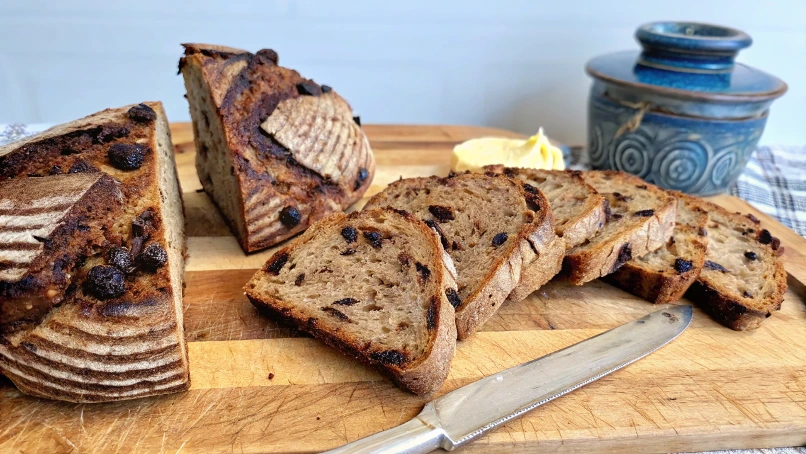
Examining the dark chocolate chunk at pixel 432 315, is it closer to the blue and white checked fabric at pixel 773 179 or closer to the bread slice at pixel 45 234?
the bread slice at pixel 45 234

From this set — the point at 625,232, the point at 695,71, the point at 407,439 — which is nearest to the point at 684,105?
the point at 695,71

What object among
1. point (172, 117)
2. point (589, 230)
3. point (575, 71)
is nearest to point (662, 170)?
point (589, 230)

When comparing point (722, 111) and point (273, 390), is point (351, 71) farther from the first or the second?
point (273, 390)

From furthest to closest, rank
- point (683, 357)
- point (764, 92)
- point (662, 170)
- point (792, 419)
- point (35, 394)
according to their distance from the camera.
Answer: point (662, 170) → point (764, 92) → point (683, 357) → point (792, 419) → point (35, 394)

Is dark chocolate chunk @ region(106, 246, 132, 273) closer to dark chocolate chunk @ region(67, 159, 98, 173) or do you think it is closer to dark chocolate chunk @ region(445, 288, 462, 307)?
dark chocolate chunk @ region(67, 159, 98, 173)

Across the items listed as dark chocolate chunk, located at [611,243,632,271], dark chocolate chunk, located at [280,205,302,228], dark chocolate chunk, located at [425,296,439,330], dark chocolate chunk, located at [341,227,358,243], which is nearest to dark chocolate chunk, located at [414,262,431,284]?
dark chocolate chunk, located at [425,296,439,330]

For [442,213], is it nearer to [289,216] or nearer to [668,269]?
[289,216]
